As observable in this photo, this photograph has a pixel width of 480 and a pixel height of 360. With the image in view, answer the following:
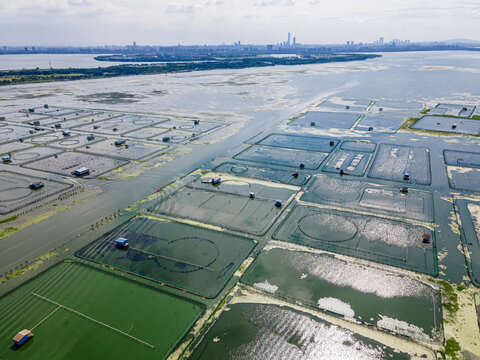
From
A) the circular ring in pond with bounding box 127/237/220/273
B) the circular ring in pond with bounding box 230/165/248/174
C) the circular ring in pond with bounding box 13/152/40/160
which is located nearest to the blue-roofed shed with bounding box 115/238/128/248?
the circular ring in pond with bounding box 127/237/220/273

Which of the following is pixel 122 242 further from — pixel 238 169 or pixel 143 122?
pixel 143 122

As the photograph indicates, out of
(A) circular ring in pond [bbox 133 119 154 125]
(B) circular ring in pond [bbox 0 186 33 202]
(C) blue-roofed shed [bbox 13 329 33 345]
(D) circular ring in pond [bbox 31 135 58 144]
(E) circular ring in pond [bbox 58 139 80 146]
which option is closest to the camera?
(C) blue-roofed shed [bbox 13 329 33 345]

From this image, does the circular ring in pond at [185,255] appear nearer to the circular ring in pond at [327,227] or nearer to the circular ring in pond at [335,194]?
the circular ring in pond at [327,227]

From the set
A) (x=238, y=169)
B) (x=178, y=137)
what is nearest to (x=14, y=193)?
(x=238, y=169)

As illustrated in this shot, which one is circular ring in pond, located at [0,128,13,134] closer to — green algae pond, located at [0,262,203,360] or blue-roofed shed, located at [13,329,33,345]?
green algae pond, located at [0,262,203,360]

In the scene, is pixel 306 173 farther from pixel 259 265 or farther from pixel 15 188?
pixel 15 188

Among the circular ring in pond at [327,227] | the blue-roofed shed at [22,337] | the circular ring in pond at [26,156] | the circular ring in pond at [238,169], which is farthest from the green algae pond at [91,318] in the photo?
the circular ring in pond at [26,156]
